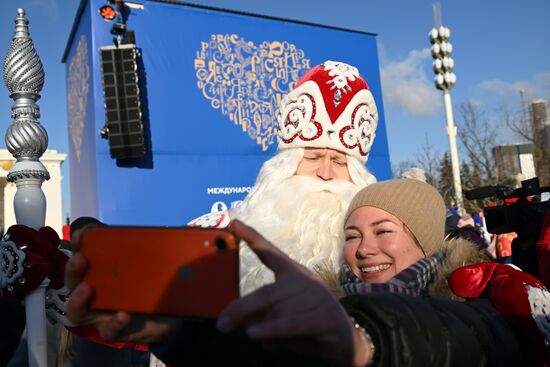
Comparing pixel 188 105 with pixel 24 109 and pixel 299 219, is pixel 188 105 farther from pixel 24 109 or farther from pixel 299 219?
pixel 24 109

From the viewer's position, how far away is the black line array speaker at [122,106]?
727cm

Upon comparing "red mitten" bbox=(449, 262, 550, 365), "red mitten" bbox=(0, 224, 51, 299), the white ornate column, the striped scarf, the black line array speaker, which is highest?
the black line array speaker

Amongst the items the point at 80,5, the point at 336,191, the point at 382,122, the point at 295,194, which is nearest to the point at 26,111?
the point at 295,194

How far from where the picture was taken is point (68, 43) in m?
10.3

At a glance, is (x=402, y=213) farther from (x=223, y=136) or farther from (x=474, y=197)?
(x=223, y=136)

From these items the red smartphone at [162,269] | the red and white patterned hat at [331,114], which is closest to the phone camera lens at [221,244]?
the red smartphone at [162,269]

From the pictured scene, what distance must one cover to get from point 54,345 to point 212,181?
5480 millimetres

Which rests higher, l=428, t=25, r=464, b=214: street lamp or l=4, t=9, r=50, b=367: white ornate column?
l=428, t=25, r=464, b=214: street lamp

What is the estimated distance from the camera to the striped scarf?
1325 millimetres

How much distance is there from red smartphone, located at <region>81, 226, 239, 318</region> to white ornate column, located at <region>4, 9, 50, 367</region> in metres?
1.13

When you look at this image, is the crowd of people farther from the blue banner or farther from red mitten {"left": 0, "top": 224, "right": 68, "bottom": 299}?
the blue banner

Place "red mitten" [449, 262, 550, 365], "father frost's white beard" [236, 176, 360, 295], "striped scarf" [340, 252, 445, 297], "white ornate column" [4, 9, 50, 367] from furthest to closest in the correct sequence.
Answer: "father frost's white beard" [236, 176, 360, 295], "white ornate column" [4, 9, 50, 367], "striped scarf" [340, 252, 445, 297], "red mitten" [449, 262, 550, 365]

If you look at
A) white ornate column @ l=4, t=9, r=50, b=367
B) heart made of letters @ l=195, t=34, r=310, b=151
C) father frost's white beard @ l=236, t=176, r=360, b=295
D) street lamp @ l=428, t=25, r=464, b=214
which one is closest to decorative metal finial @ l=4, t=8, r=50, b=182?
white ornate column @ l=4, t=9, r=50, b=367

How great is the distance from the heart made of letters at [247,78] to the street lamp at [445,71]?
4.82 meters
